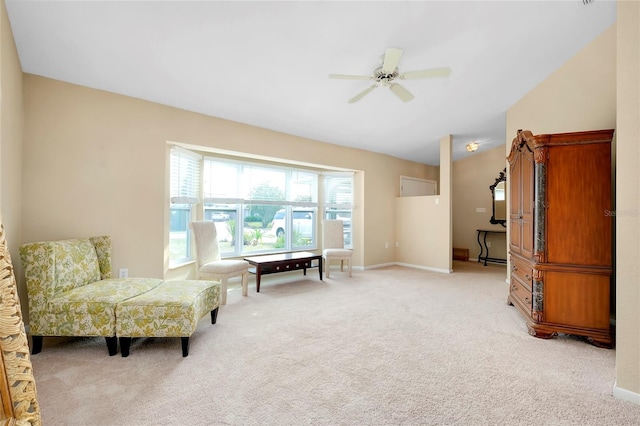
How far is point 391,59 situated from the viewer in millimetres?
2316

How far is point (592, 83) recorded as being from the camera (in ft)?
9.43

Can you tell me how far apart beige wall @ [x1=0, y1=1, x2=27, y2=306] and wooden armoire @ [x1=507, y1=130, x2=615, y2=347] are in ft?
13.7

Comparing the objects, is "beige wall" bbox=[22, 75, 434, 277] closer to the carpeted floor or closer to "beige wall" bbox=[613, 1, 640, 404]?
the carpeted floor

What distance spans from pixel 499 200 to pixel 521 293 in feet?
13.9

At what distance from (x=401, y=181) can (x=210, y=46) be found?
201 inches

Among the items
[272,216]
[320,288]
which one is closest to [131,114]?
[272,216]

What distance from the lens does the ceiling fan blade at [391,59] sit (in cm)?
218

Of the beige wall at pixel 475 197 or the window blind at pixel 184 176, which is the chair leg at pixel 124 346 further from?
the beige wall at pixel 475 197

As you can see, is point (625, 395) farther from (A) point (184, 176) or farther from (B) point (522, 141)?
(A) point (184, 176)

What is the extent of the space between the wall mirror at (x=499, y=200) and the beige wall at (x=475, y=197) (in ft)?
0.44

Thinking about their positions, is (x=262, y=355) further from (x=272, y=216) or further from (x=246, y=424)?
(x=272, y=216)

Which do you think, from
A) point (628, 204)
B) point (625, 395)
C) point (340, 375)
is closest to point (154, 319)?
point (340, 375)

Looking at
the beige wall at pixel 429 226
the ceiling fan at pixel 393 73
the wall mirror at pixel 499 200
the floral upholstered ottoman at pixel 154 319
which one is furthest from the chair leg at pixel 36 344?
the wall mirror at pixel 499 200

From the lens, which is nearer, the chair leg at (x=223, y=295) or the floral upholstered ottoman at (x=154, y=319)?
the floral upholstered ottoman at (x=154, y=319)
